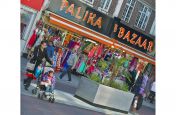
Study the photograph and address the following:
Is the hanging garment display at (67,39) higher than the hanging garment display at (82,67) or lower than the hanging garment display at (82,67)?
higher

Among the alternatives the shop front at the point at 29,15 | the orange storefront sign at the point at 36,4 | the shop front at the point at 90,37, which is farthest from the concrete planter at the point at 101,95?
the orange storefront sign at the point at 36,4

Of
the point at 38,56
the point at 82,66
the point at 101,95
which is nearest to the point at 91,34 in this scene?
the point at 82,66

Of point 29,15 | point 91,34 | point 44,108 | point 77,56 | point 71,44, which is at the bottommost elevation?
point 44,108

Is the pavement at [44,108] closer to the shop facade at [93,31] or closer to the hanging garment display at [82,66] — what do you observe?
the shop facade at [93,31]

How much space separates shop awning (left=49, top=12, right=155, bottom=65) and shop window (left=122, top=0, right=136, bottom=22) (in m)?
0.85

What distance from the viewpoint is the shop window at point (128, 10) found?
10.1m

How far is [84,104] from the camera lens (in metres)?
6.36

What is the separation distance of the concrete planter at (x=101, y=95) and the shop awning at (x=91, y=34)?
1.67 meters

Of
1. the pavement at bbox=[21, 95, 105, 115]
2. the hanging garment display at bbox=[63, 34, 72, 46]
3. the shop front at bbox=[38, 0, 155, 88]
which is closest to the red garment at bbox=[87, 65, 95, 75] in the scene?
the shop front at bbox=[38, 0, 155, 88]

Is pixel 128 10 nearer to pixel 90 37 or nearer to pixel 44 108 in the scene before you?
pixel 90 37

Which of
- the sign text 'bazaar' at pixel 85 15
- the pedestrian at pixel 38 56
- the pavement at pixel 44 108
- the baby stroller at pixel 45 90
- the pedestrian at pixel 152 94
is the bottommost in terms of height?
the pavement at pixel 44 108

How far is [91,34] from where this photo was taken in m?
10.0

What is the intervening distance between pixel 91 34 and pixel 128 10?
1.22 meters

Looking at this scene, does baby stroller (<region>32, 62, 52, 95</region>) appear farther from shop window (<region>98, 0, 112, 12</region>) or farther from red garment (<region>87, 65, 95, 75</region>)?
shop window (<region>98, 0, 112, 12</region>)
